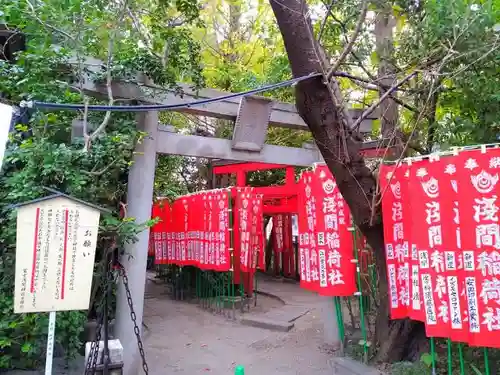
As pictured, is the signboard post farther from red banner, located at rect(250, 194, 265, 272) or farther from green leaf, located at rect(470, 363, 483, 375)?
red banner, located at rect(250, 194, 265, 272)

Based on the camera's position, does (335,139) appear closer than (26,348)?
No

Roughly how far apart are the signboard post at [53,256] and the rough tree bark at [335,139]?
268cm

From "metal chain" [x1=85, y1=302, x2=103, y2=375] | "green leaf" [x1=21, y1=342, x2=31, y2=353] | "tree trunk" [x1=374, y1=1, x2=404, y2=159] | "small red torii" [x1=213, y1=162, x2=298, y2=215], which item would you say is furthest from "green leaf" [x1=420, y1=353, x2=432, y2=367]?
"small red torii" [x1=213, y1=162, x2=298, y2=215]

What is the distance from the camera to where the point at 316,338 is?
8.57 metres

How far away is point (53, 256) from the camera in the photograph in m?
4.01

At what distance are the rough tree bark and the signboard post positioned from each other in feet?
8.79

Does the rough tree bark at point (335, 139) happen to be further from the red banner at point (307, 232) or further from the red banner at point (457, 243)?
the red banner at point (307, 232)

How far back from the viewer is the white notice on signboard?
3879 mm

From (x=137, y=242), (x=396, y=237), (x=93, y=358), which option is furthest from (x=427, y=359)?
(x=137, y=242)

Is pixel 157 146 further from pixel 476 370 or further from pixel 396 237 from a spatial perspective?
pixel 476 370

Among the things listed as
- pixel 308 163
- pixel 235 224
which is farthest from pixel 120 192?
pixel 235 224

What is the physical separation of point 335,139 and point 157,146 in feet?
9.17

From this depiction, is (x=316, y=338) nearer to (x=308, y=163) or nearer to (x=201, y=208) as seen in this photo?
(x=308, y=163)

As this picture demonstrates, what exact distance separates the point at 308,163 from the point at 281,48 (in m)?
6.64
